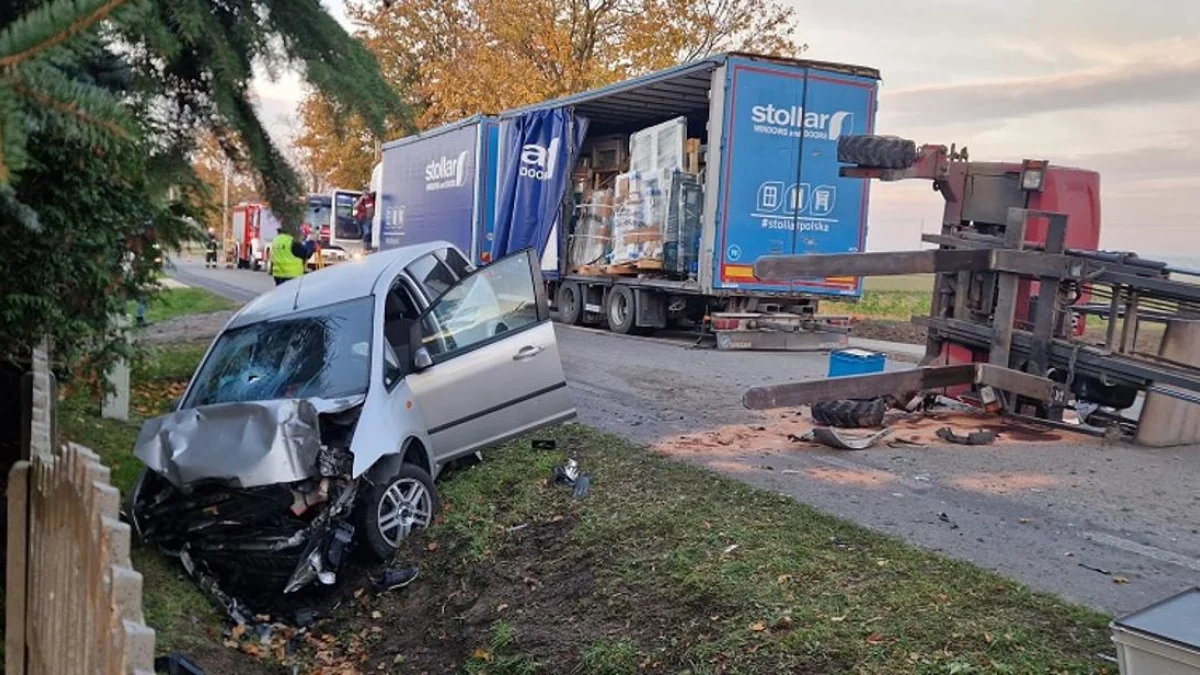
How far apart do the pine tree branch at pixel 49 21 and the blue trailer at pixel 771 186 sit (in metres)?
12.0

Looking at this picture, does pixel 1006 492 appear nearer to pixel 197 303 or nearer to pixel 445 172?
pixel 445 172

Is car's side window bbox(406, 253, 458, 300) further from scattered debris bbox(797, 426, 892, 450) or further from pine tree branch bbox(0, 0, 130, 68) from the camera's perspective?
pine tree branch bbox(0, 0, 130, 68)

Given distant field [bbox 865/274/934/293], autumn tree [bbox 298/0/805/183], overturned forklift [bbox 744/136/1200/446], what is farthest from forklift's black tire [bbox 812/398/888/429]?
distant field [bbox 865/274/934/293]

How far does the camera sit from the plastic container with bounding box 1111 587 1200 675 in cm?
291

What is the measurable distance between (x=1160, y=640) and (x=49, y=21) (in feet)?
11.0

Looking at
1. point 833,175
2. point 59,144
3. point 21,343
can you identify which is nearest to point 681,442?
point 21,343

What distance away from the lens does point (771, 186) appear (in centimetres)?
1356

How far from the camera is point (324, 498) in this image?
538 cm

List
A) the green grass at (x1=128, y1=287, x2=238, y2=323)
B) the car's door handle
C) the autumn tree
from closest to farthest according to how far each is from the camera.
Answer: the car's door handle → the green grass at (x1=128, y1=287, x2=238, y2=323) → the autumn tree

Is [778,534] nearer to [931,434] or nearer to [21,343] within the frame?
[931,434]

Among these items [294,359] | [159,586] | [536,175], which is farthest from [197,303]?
[159,586]

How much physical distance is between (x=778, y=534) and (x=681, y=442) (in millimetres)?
2455

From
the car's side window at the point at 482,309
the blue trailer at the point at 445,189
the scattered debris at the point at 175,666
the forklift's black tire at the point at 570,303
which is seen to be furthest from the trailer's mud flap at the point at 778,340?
the scattered debris at the point at 175,666

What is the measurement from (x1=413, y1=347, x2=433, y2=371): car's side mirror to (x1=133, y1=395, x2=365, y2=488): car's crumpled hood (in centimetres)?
79
